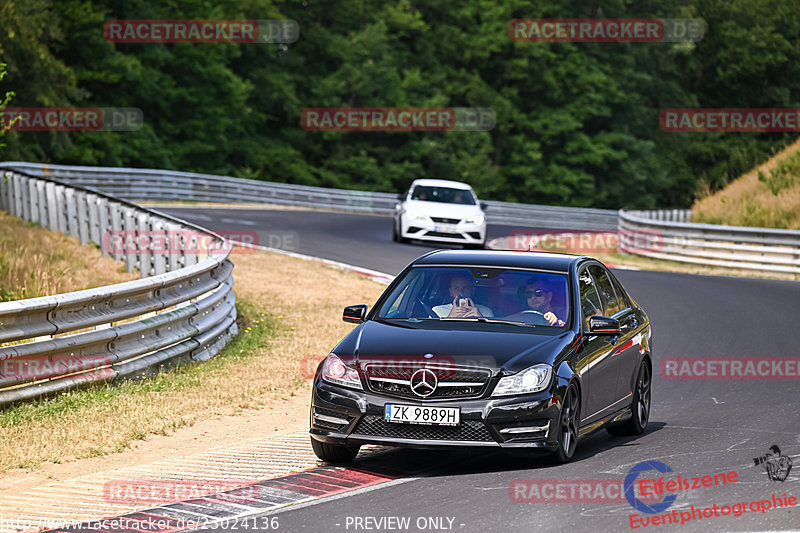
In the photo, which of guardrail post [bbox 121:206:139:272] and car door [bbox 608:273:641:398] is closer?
car door [bbox 608:273:641:398]

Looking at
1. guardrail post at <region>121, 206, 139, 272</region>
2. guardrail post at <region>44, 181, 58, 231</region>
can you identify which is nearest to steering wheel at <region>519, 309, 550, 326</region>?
guardrail post at <region>121, 206, 139, 272</region>

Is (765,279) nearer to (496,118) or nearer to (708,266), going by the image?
(708,266)

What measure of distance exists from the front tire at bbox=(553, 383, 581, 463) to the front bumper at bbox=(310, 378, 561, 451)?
15 cm

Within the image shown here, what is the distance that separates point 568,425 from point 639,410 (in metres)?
1.97

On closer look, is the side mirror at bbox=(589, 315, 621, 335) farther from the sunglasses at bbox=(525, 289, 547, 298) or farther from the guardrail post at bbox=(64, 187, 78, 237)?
the guardrail post at bbox=(64, 187, 78, 237)

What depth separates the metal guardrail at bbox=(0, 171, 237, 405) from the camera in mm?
9953

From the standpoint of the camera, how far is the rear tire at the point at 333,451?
8.53 metres

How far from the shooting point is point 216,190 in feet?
144

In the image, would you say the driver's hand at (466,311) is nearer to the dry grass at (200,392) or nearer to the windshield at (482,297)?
the windshield at (482,297)

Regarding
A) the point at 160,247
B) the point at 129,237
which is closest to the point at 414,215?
the point at 129,237

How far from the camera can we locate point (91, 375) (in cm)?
1078

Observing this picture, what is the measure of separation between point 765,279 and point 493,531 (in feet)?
64.1

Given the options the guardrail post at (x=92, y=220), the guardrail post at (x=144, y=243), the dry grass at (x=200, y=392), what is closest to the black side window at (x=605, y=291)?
the dry grass at (x=200, y=392)

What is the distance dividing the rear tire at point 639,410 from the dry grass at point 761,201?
21.2 metres
